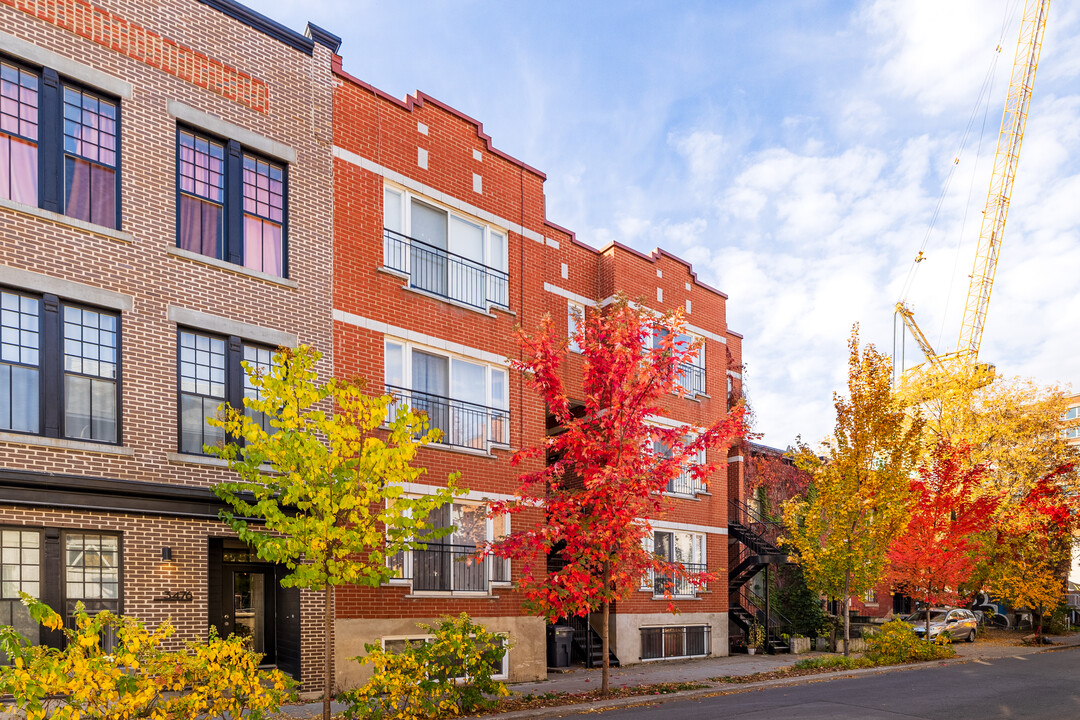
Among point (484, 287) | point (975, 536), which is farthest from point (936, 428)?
point (484, 287)

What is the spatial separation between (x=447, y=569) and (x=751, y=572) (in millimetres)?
14028

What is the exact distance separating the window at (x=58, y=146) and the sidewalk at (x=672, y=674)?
29.5 ft

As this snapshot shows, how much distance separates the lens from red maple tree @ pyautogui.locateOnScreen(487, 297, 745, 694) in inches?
617

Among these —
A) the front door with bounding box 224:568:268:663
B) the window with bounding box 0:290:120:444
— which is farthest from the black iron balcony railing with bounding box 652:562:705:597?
the window with bounding box 0:290:120:444

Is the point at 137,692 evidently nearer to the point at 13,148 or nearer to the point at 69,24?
the point at 13,148

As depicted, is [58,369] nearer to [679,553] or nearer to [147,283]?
[147,283]

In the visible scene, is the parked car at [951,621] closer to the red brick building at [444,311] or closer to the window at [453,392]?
the red brick building at [444,311]

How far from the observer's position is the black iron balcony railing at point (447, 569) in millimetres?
18062

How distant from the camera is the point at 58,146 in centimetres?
1366

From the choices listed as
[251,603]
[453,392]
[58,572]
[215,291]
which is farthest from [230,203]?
[251,603]

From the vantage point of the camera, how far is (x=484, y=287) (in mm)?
20750

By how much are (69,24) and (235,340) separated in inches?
235

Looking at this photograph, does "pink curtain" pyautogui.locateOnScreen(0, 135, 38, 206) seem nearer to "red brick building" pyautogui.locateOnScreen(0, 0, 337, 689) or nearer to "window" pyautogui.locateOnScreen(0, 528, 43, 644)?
"red brick building" pyautogui.locateOnScreen(0, 0, 337, 689)

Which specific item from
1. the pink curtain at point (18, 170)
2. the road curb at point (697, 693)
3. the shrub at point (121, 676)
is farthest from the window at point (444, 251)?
the shrub at point (121, 676)
